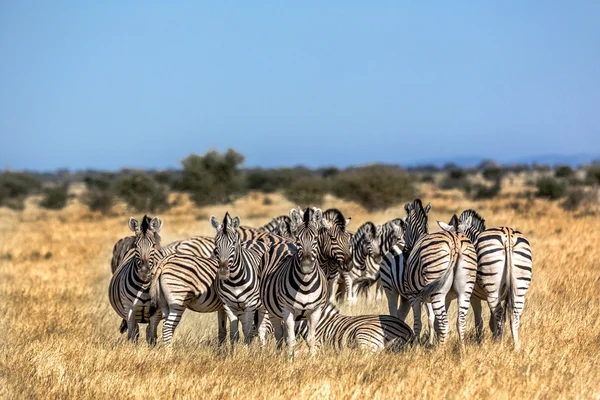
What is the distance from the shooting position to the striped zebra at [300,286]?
7.22 metres

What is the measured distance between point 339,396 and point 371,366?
0.88 meters

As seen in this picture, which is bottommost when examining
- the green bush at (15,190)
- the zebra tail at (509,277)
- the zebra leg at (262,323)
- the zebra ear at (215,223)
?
the green bush at (15,190)

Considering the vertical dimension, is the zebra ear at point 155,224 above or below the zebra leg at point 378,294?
above

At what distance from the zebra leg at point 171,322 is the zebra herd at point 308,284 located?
0.01 metres

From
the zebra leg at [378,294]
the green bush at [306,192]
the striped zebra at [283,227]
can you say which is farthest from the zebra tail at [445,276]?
the green bush at [306,192]

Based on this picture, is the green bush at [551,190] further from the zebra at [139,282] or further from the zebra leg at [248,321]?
the zebra leg at [248,321]

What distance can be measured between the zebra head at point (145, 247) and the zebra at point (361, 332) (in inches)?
75.6

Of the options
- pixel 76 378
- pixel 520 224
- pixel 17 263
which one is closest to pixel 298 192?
pixel 520 224

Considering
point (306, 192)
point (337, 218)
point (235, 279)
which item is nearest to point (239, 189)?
point (306, 192)

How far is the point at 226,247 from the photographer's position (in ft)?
25.1

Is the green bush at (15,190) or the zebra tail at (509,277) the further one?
the green bush at (15,190)

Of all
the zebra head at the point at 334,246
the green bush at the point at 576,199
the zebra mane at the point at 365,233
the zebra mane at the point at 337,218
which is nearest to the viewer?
the zebra head at the point at 334,246

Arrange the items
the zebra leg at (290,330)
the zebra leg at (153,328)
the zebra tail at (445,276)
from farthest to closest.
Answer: the zebra leg at (153,328) → the zebra tail at (445,276) → the zebra leg at (290,330)

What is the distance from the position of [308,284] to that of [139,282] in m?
2.27
